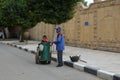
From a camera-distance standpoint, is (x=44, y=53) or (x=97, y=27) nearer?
(x=44, y=53)

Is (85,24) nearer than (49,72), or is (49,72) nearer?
(49,72)

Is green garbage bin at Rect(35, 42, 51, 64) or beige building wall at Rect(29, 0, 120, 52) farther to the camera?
beige building wall at Rect(29, 0, 120, 52)

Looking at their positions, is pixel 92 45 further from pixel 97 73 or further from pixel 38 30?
pixel 38 30

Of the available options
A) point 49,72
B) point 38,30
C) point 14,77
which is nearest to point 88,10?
point 49,72

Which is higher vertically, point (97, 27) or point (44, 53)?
point (97, 27)

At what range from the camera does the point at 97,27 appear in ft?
75.1

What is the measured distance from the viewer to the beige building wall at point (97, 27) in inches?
803

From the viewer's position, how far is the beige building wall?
20.4 meters

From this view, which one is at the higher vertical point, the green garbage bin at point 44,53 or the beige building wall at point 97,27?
the beige building wall at point 97,27

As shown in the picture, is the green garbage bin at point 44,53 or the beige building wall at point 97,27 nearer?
the green garbage bin at point 44,53

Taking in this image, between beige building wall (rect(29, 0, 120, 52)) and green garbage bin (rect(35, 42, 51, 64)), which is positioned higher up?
beige building wall (rect(29, 0, 120, 52))

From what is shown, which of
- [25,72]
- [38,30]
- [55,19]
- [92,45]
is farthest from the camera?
[38,30]

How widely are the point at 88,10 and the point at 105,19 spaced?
9.82ft

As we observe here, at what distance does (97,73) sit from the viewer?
11.6m
